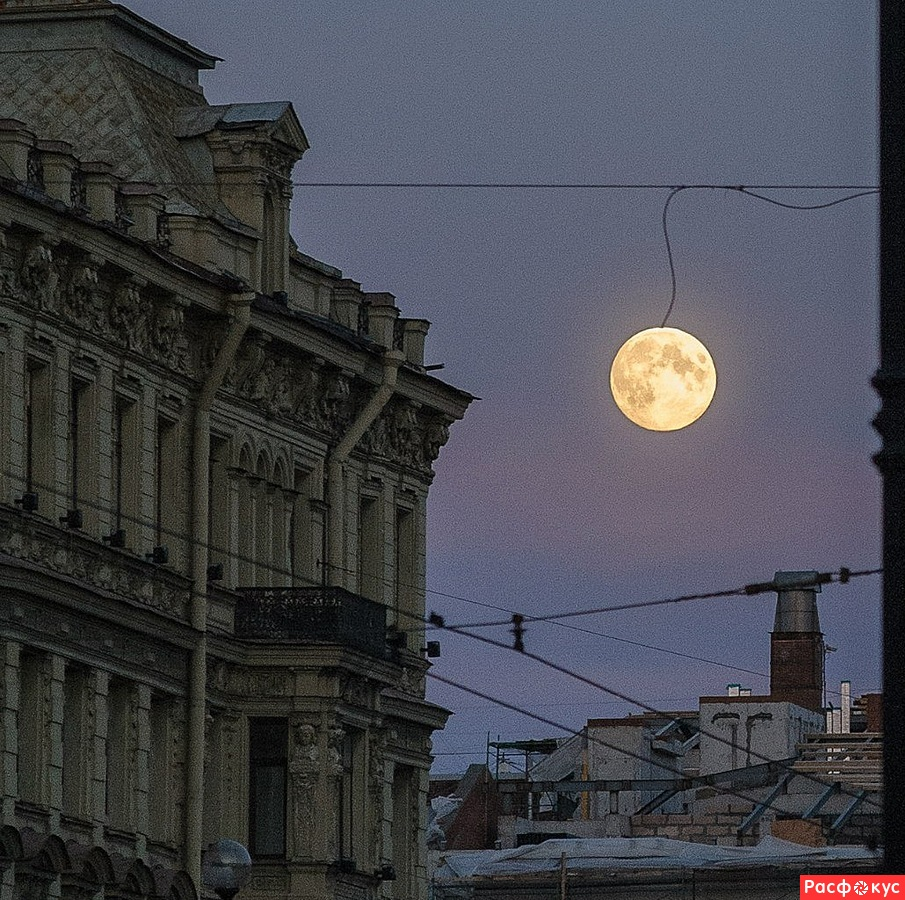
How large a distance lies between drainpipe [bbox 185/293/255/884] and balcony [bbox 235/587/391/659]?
142 cm

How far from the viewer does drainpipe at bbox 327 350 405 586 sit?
151ft

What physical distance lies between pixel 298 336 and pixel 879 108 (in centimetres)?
3047

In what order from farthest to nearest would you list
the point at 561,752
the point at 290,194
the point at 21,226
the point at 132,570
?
the point at 561,752, the point at 290,194, the point at 132,570, the point at 21,226

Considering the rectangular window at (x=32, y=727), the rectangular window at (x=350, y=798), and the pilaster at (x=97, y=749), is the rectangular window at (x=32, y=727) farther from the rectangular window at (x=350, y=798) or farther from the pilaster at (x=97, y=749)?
the rectangular window at (x=350, y=798)

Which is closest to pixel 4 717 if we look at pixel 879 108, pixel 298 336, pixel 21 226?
pixel 21 226

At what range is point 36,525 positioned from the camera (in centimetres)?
3622

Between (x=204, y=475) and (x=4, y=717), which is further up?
(x=204, y=475)

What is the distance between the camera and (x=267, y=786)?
43.2 metres

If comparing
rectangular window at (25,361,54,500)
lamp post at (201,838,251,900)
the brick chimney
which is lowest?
lamp post at (201,838,251,900)

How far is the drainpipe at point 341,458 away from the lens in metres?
45.9


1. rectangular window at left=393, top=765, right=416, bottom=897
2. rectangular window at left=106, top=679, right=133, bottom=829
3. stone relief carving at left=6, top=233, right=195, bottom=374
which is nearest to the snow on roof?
rectangular window at left=393, top=765, right=416, bottom=897

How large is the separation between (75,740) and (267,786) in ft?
18.0

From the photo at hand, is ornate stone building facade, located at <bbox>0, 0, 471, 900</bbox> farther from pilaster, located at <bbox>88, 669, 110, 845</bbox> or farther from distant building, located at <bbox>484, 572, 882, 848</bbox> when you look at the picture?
distant building, located at <bbox>484, 572, 882, 848</bbox>

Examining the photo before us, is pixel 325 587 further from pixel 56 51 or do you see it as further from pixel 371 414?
pixel 56 51
